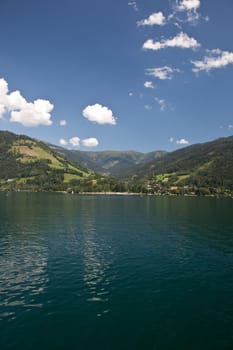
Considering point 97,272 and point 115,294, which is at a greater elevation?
point 97,272

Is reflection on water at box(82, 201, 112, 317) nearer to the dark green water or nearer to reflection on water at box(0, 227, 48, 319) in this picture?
the dark green water

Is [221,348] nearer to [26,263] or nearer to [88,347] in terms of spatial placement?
[88,347]

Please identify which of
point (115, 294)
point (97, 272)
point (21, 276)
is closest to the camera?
point (115, 294)

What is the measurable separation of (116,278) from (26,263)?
17.7 meters

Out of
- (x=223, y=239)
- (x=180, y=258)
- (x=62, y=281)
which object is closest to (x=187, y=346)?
(x=62, y=281)

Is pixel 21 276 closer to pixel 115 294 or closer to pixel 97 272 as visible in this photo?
pixel 97 272

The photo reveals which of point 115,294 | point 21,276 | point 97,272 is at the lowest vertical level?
point 115,294

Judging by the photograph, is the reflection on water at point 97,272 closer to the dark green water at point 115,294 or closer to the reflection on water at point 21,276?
the dark green water at point 115,294

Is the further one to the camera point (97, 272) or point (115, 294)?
point (97, 272)

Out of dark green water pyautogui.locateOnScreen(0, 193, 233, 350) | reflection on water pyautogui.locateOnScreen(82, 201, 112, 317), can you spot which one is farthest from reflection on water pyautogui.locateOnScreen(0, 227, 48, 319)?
reflection on water pyautogui.locateOnScreen(82, 201, 112, 317)

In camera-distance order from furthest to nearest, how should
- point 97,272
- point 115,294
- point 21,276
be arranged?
point 97,272 → point 21,276 → point 115,294

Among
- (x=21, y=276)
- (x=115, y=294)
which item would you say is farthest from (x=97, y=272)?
(x=21, y=276)

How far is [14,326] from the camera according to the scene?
28.0 metres

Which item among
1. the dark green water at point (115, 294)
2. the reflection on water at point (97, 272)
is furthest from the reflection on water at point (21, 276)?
the reflection on water at point (97, 272)
